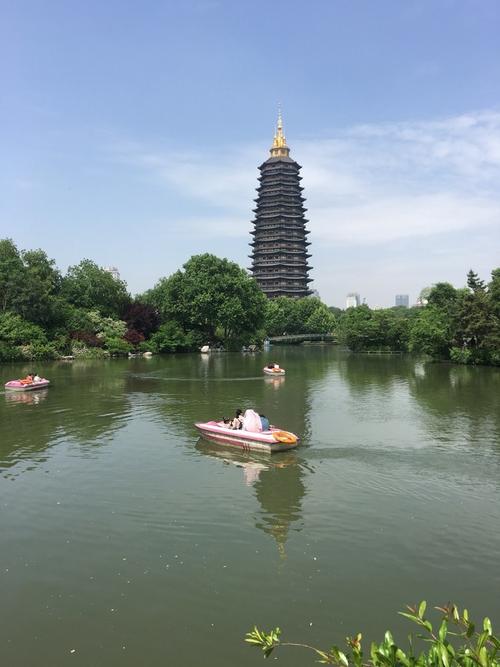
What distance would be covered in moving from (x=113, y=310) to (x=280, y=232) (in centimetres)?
4763

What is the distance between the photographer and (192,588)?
6602 mm

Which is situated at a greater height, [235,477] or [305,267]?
[305,267]

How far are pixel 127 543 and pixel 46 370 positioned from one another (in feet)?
101

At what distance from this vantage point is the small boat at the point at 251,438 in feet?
42.6

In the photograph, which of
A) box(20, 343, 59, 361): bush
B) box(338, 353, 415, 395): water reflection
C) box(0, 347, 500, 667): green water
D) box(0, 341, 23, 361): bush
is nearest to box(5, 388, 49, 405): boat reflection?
box(0, 347, 500, 667): green water

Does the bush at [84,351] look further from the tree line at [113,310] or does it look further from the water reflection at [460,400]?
the water reflection at [460,400]

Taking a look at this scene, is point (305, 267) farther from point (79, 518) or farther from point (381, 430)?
point (79, 518)

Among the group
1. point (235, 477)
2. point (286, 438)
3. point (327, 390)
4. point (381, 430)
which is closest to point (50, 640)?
point (235, 477)

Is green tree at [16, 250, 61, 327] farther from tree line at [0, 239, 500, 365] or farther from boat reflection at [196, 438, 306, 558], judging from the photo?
boat reflection at [196, 438, 306, 558]

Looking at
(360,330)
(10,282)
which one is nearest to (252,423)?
(10,282)

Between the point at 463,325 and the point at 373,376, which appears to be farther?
the point at 463,325

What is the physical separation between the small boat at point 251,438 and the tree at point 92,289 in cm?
4344

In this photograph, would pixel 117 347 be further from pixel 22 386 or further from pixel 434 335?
pixel 434 335

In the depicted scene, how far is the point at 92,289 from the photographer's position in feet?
181
